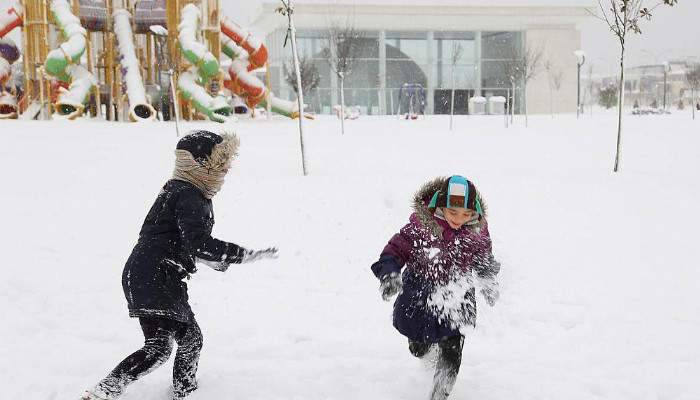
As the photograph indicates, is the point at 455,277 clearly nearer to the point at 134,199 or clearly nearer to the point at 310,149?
the point at 134,199

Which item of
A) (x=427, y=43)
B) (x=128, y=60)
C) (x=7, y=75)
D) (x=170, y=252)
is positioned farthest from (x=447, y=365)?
(x=427, y=43)

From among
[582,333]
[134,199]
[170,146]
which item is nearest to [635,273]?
[582,333]

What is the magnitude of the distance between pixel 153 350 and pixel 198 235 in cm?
67

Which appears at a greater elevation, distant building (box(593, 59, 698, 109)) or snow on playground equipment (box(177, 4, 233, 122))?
distant building (box(593, 59, 698, 109))

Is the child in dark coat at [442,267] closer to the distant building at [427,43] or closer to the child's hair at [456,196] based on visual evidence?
the child's hair at [456,196]

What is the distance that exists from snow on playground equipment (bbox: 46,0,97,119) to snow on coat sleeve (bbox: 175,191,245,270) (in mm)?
19363

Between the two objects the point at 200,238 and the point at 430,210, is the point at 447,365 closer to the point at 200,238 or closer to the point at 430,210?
the point at 430,210

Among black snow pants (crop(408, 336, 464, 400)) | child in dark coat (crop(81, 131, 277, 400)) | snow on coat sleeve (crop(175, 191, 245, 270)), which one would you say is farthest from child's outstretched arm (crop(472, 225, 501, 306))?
snow on coat sleeve (crop(175, 191, 245, 270))

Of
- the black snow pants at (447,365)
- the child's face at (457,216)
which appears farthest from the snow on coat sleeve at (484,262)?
the black snow pants at (447,365)

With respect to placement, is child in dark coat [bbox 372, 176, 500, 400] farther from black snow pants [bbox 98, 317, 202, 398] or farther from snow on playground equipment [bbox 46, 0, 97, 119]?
snow on playground equipment [bbox 46, 0, 97, 119]

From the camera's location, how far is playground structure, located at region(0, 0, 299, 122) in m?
20.6

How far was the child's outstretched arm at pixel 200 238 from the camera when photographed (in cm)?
301

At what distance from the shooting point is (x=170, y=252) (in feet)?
10.3

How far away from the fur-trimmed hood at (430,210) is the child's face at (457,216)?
0.06m
